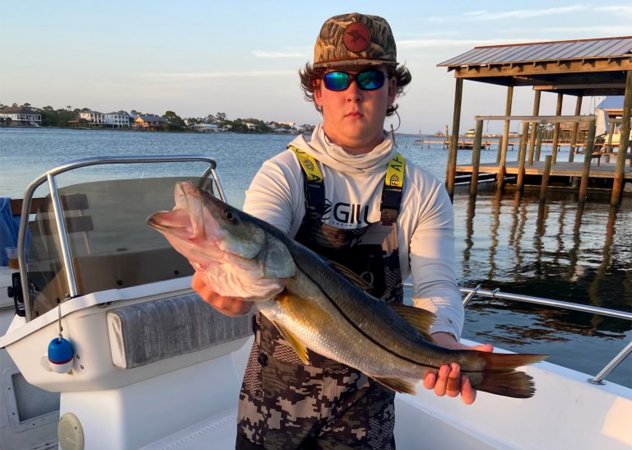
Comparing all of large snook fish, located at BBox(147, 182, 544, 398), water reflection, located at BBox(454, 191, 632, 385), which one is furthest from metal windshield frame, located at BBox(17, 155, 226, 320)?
water reflection, located at BBox(454, 191, 632, 385)

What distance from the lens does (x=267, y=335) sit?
2.13 metres

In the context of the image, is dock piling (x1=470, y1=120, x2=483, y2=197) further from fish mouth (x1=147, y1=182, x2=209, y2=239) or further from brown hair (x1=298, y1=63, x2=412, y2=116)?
fish mouth (x1=147, y1=182, x2=209, y2=239)

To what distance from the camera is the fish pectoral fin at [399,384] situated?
6.28 feet

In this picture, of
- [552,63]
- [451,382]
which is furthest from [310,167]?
[552,63]

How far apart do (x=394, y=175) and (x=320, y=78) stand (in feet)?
1.83

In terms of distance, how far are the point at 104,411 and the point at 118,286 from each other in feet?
2.70

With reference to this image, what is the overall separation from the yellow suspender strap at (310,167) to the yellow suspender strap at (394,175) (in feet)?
0.97

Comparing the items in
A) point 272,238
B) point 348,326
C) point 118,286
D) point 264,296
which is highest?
point 272,238

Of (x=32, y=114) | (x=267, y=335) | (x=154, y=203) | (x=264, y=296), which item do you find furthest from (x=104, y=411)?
(x=32, y=114)

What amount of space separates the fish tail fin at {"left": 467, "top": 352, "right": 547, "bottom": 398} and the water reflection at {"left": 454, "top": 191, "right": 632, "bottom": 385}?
6.94 m

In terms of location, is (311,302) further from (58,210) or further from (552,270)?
(552,270)

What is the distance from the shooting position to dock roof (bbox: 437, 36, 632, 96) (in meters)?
19.4

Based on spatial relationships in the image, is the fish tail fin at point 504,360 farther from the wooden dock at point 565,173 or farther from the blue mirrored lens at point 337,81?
the wooden dock at point 565,173

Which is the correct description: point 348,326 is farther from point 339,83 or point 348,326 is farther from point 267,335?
point 339,83
